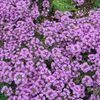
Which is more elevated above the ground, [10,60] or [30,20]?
[30,20]

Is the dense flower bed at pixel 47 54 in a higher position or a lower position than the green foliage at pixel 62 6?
lower

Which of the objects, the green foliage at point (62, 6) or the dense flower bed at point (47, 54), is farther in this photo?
the green foliage at point (62, 6)

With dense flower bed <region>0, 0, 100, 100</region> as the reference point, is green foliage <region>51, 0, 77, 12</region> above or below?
above

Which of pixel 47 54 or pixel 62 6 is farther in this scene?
pixel 62 6

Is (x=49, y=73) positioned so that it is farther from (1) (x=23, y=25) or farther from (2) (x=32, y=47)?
(1) (x=23, y=25)

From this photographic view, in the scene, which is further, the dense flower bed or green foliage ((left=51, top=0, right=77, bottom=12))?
green foliage ((left=51, top=0, right=77, bottom=12))

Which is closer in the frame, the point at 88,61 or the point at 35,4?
the point at 88,61

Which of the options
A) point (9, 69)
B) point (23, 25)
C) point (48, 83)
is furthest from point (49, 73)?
point (23, 25)

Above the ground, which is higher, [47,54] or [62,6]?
[62,6]
